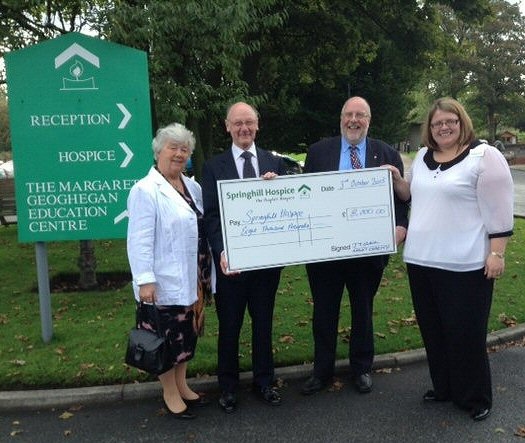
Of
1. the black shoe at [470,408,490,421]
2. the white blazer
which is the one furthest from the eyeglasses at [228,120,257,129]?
the black shoe at [470,408,490,421]

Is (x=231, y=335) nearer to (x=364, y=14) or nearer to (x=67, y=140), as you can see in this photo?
(x=67, y=140)

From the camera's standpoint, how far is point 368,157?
3971 mm

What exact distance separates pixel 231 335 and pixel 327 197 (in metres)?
1.20

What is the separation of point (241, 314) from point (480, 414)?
1.75 metres

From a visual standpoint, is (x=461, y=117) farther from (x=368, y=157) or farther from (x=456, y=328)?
(x=456, y=328)

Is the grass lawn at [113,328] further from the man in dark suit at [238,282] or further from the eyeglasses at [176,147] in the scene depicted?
the eyeglasses at [176,147]

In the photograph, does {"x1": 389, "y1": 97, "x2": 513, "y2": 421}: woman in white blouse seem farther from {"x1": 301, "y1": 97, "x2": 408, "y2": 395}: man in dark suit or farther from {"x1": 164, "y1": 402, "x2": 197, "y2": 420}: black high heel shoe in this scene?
{"x1": 164, "y1": 402, "x2": 197, "y2": 420}: black high heel shoe

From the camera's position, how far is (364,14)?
47.7 ft

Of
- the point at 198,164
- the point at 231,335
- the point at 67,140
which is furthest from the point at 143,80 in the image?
the point at 198,164

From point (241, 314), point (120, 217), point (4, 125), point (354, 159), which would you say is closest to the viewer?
point (241, 314)

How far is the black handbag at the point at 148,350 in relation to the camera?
343 centimetres

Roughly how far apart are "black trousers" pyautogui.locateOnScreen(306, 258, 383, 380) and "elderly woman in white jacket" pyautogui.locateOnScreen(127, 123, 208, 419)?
98 cm

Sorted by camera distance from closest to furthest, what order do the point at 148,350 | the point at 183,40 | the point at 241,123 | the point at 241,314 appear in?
the point at 148,350, the point at 241,123, the point at 241,314, the point at 183,40

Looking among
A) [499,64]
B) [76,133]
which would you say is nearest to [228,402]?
[76,133]
